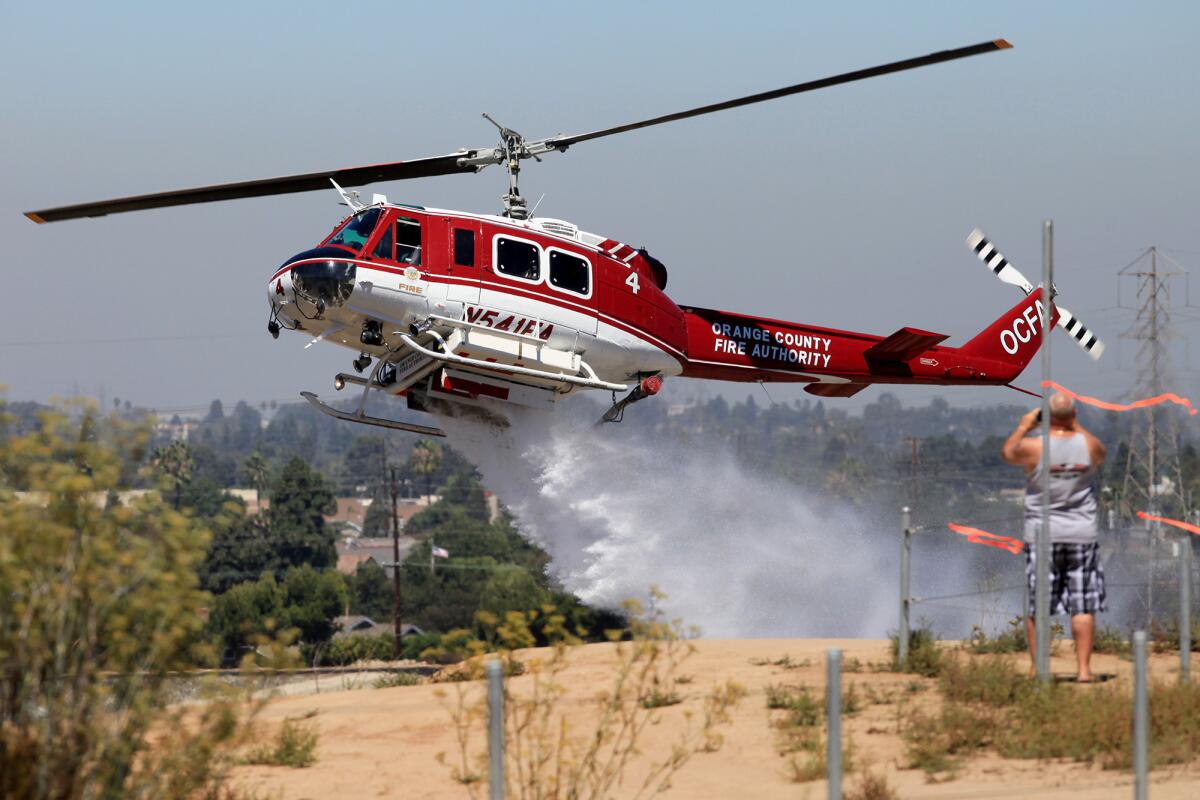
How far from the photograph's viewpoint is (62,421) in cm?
775

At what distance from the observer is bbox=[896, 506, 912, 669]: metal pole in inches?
470

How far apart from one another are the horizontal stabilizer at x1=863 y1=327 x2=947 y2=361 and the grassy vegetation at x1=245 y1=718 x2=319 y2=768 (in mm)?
13506

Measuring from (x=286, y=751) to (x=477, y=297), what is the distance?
838 centimetres

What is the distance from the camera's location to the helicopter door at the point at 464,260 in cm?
1788

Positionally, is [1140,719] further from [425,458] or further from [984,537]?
[425,458]

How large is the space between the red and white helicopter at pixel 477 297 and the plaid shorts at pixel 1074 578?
21.9 feet

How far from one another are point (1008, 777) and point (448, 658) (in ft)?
184

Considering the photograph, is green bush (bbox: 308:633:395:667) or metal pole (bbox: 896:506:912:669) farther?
green bush (bbox: 308:633:395:667)

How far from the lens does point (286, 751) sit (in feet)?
34.9

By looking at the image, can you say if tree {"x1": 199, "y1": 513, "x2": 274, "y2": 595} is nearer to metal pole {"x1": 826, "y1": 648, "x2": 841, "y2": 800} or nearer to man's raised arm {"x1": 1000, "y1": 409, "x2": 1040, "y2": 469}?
man's raised arm {"x1": 1000, "y1": 409, "x2": 1040, "y2": 469}

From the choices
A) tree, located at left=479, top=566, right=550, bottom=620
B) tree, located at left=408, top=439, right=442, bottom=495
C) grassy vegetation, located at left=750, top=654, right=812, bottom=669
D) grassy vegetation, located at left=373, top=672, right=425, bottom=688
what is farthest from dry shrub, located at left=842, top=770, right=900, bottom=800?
tree, located at left=408, top=439, right=442, bottom=495

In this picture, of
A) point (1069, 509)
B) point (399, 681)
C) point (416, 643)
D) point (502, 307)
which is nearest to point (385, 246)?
point (502, 307)

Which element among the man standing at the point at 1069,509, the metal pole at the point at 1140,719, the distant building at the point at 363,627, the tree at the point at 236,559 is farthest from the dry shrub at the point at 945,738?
the tree at the point at 236,559

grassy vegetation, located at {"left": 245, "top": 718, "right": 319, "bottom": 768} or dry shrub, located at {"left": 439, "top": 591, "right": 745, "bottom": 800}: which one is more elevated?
dry shrub, located at {"left": 439, "top": 591, "right": 745, "bottom": 800}
